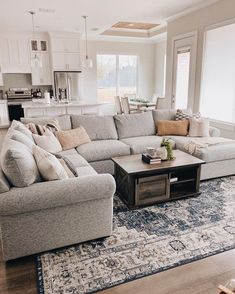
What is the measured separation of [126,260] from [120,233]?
0.39 meters

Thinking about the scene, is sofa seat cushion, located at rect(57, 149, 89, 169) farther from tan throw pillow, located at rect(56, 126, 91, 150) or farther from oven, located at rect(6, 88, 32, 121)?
oven, located at rect(6, 88, 32, 121)

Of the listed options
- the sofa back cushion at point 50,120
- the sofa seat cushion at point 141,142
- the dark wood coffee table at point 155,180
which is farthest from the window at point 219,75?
the sofa back cushion at point 50,120

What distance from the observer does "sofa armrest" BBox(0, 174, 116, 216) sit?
1.88 metres

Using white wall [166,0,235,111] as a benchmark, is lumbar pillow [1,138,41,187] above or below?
below

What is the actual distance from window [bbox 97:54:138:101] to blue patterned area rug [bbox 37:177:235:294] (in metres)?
6.63

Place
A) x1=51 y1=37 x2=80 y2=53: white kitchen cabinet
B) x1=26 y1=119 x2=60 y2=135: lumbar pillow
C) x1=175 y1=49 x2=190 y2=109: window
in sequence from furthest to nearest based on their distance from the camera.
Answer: x1=51 y1=37 x2=80 y2=53: white kitchen cabinet → x1=175 y1=49 x2=190 y2=109: window → x1=26 y1=119 x2=60 y2=135: lumbar pillow

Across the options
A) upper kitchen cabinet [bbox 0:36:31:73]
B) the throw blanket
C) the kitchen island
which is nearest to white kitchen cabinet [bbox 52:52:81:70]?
upper kitchen cabinet [bbox 0:36:31:73]

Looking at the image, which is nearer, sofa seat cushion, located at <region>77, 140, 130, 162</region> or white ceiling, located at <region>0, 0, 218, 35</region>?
sofa seat cushion, located at <region>77, 140, 130, 162</region>

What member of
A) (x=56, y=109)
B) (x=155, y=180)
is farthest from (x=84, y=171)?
(x=56, y=109)

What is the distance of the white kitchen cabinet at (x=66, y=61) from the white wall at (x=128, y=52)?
69 centimetres

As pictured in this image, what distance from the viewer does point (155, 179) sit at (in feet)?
9.53

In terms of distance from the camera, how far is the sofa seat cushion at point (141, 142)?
3795mm

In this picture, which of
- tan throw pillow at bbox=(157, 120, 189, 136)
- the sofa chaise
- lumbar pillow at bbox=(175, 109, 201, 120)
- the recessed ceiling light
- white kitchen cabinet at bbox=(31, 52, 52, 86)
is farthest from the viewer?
white kitchen cabinet at bbox=(31, 52, 52, 86)

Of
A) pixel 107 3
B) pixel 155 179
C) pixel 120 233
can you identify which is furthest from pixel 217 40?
pixel 120 233
